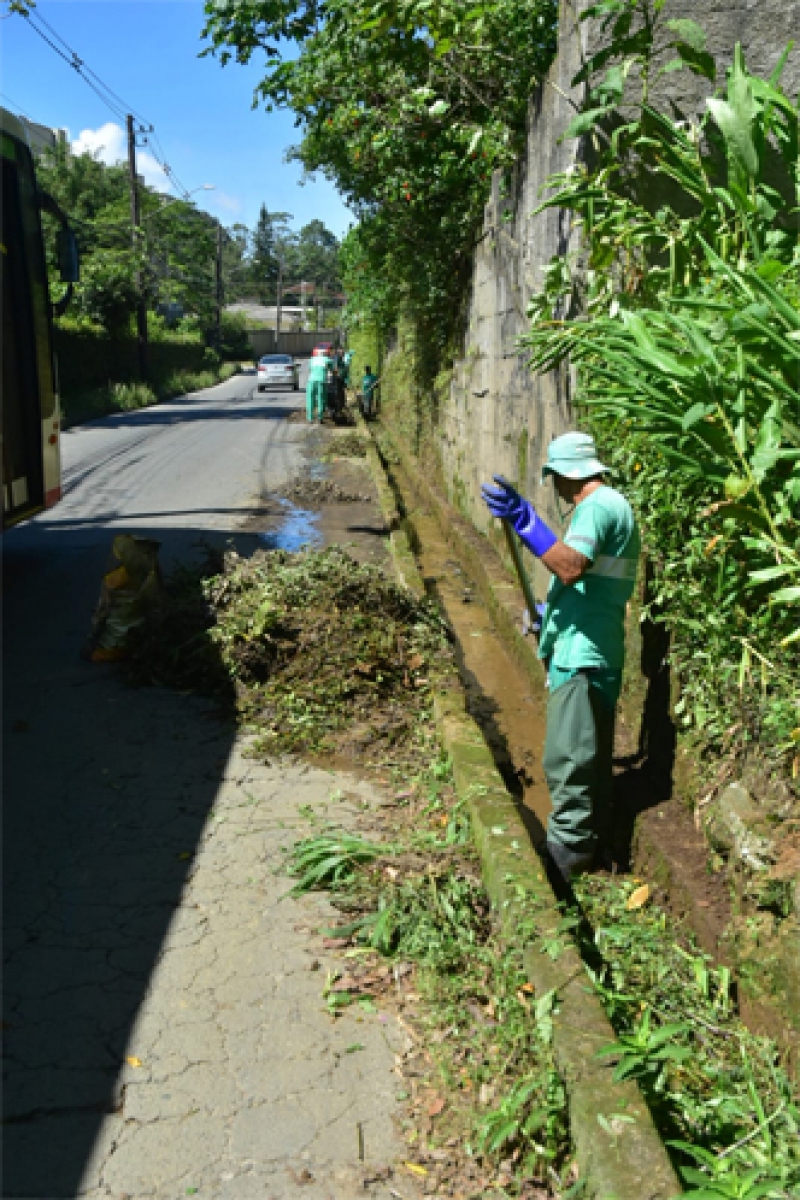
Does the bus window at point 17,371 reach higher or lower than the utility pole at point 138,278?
lower

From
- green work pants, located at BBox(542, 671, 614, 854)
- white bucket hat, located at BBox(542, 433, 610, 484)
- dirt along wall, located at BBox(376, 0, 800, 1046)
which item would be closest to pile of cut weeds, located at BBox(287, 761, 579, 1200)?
green work pants, located at BBox(542, 671, 614, 854)

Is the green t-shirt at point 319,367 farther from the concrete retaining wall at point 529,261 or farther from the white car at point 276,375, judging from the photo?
the white car at point 276,375

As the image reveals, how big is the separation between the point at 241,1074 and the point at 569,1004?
3.31 feet

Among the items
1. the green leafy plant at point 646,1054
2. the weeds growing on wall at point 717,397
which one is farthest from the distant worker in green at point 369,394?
the green leafy plant at point 646,1054

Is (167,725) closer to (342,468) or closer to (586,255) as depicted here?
(586,255)

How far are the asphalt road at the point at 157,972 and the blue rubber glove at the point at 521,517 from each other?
1.68m

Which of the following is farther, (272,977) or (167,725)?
(167,725)

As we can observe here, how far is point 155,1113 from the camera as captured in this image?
2.95m

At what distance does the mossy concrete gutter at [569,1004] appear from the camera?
248cm

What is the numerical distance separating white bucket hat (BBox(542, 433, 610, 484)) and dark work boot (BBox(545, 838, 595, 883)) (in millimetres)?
1615

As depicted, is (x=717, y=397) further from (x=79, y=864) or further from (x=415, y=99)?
(x=415, y=99)

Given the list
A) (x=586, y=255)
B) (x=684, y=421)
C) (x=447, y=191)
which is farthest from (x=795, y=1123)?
(x=447, y=191)

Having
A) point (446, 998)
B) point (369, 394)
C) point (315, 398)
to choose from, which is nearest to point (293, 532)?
point (446, 998)

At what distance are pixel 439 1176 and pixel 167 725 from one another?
11.4 ft
